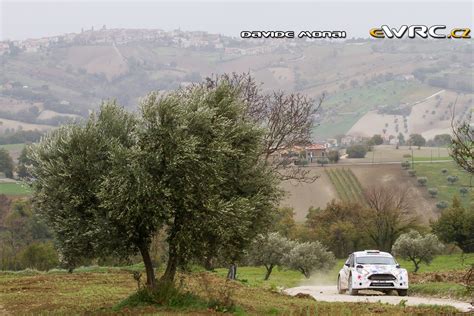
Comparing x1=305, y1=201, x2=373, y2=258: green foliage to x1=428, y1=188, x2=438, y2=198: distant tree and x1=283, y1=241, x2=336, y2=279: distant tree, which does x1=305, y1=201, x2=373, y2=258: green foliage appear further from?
x1=428, y1=188, x2=438, y2=198: distant tree

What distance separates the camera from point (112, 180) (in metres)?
23.9

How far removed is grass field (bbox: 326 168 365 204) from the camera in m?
155

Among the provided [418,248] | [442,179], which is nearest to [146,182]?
[418,248]

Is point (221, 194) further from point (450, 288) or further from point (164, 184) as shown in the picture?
point (450, 288)

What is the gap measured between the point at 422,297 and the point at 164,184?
13581mm

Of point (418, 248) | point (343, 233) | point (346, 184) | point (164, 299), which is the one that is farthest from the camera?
point (346, 184)

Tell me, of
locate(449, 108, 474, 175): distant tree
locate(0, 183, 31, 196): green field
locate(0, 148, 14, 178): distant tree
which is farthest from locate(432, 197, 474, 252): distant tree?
locate(0, 148, 14, 178): distant tree

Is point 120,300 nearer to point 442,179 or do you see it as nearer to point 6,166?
point 6,166

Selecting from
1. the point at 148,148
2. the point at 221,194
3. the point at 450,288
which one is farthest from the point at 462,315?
the point at 450,288

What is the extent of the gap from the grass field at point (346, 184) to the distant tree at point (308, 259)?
88026 millimetres

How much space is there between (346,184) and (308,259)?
104 meters

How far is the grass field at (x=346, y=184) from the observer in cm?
15512

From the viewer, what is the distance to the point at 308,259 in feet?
203

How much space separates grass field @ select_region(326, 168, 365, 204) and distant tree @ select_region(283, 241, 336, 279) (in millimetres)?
88026
